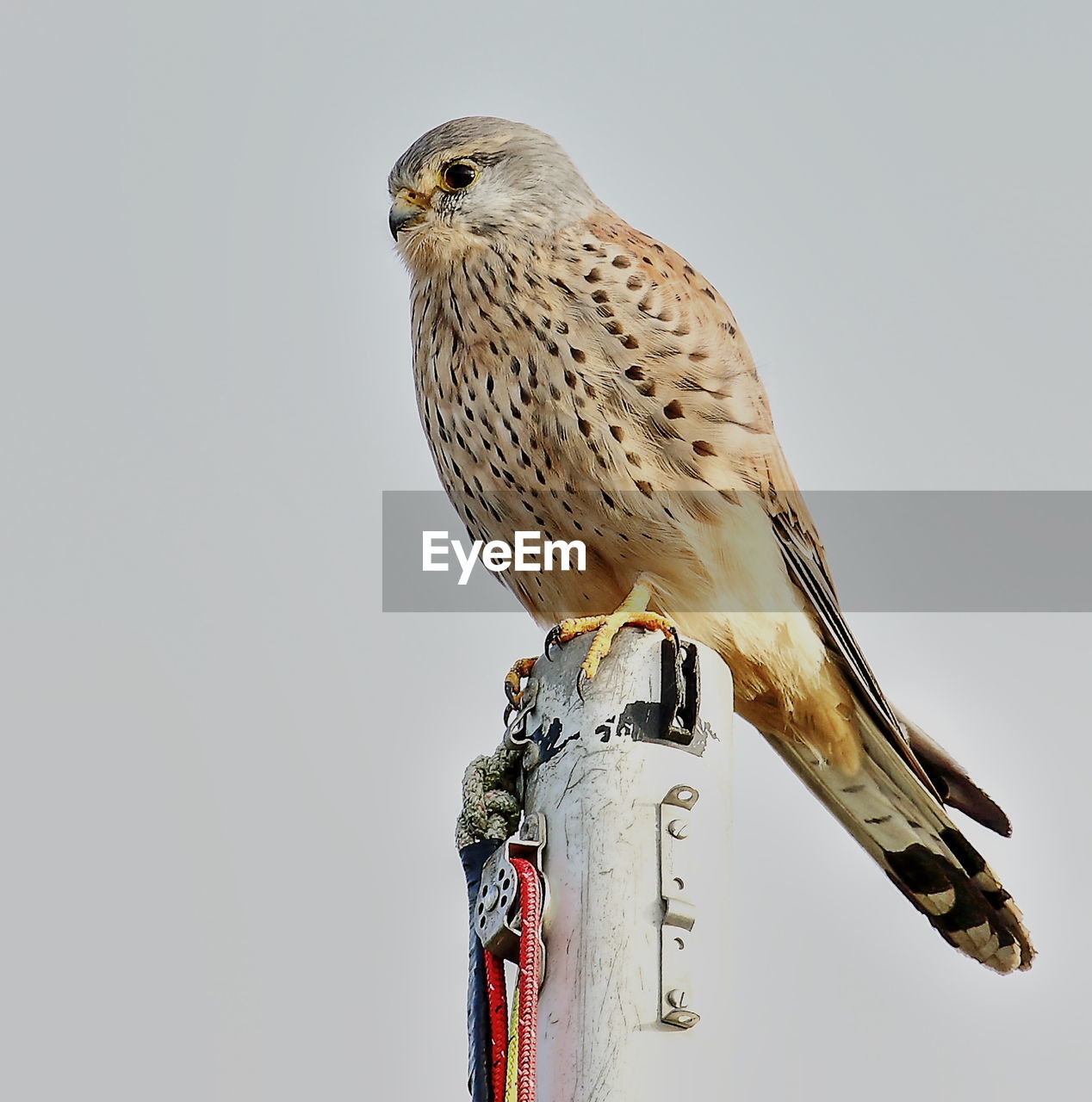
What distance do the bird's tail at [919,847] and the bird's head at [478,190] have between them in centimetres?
120

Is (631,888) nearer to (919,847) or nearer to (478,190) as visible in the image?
(919,847)

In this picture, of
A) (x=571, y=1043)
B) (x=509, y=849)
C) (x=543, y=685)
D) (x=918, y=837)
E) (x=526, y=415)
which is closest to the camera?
(x=571, y=1043)

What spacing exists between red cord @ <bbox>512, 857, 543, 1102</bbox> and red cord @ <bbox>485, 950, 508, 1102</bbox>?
0.06m

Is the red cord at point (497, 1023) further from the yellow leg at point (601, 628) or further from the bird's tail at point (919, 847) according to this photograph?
the bird's tail at point (919, 847)

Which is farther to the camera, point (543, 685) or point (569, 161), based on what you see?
point (569, 161)

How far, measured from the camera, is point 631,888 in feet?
6.32

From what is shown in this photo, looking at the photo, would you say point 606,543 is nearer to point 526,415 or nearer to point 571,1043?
point 526,415

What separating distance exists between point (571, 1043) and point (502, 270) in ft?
5.11

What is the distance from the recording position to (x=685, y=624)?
9.55ft

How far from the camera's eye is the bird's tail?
2947mm

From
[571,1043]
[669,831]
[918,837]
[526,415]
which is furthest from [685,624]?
[571,1043]

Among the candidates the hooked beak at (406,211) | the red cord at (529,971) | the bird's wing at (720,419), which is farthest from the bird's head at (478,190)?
the red cord at (529,971)

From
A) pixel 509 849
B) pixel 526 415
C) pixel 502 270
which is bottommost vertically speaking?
pixel 509 849

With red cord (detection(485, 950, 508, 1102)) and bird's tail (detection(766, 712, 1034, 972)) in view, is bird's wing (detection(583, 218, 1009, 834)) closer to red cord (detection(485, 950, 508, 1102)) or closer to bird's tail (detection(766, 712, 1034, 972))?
bird's tail (detection(766, 712, 1034, 972))
